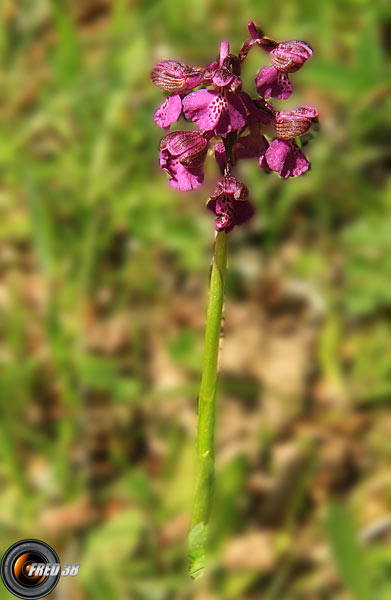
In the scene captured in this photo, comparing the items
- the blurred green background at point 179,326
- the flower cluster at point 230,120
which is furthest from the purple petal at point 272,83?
the blurred green background at point 179,326

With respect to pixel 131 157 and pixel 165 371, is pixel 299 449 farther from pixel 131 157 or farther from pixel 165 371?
pixel 131 157

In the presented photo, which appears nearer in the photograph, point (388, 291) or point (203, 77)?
point (203, 77)

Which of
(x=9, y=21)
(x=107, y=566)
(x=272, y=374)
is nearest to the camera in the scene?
(x=107, y=566)

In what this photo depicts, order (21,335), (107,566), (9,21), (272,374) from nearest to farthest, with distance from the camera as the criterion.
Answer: (107,566) → (21,335) → (272,374) → (9,21)

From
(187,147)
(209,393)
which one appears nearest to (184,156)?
(187,147)

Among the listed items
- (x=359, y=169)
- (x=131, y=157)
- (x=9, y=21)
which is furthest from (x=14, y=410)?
(x=9, y=21)

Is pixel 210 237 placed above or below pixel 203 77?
above

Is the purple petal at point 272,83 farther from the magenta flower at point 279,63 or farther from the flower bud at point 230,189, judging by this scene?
the flower bud at point 230,189
